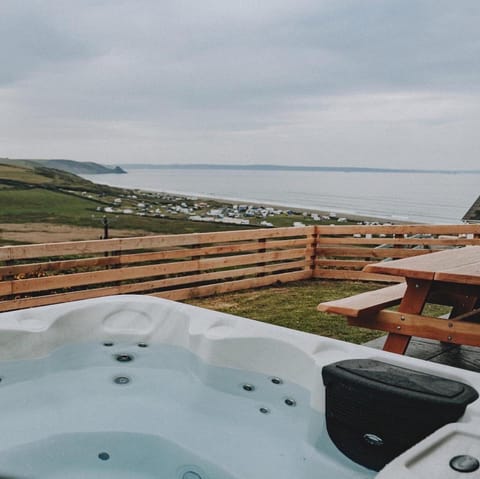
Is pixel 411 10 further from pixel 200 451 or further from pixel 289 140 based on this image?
pixel 289 140

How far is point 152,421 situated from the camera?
7.90 ft

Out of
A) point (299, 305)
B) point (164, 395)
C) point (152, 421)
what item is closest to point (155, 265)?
point (299, 305)

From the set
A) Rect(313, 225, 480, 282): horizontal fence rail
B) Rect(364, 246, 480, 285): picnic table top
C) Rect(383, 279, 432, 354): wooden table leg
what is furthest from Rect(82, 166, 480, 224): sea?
Rect(383, 279, 432, 354): wooden table leg

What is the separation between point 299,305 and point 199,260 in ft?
3.95

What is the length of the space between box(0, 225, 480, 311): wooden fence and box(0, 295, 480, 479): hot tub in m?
1.52

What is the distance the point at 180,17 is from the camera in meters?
6.22

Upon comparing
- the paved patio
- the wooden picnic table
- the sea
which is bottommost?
the sea

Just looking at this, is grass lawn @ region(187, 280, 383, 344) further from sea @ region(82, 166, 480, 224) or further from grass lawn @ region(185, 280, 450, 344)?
sea @ region(82, 166, 480, 224)

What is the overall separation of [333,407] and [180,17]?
557cm

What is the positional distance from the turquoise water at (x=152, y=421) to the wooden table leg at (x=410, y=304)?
69 centimetres

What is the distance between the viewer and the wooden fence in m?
4.37

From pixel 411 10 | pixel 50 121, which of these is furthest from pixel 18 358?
pixel 50 121

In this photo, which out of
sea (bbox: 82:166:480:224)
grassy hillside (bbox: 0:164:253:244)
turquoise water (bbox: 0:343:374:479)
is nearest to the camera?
turquoise water (bbox: 0:343:374:479)

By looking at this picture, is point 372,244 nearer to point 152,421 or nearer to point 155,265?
point 155,265
